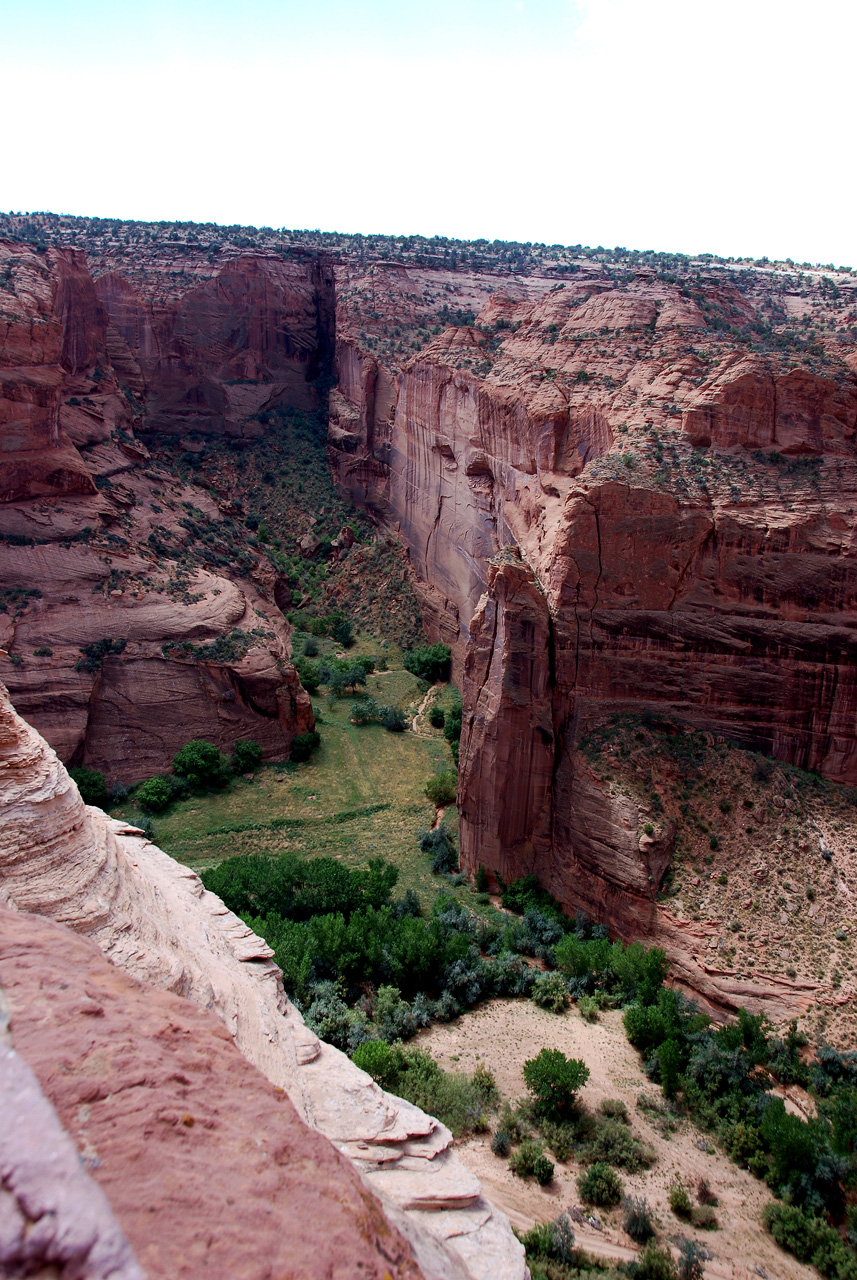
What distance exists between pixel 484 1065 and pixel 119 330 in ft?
180

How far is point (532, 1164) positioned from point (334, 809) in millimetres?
19711

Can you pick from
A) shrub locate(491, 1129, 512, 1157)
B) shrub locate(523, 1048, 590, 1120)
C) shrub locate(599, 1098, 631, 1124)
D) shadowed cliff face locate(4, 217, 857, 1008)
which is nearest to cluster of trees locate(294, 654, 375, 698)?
shadowed cliff face locate(4, 217, 857, 1008)

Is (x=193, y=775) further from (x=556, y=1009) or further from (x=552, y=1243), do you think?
(x=552, y=1243)

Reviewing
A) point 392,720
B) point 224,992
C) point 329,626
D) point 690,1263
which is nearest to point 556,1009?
point 690,1263

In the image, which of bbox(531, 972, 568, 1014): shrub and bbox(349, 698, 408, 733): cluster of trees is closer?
bbox(531, 972, 568, 1014): shrub

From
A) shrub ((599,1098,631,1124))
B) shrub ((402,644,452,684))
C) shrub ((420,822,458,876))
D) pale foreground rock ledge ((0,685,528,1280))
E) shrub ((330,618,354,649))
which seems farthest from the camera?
shrub ((330,618,354,649))

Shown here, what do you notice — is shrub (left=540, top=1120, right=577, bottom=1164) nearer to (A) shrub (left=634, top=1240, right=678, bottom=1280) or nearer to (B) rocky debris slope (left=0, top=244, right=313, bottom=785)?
(A) shrub (left=634, top=1240, right=678, bottom=1280)

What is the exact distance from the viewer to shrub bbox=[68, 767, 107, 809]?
102 ft

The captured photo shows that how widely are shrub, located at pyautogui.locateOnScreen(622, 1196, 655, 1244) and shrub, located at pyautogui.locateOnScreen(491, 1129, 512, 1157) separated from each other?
7.71ft

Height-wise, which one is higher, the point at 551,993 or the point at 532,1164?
the point at 532,1164

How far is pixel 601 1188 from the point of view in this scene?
46.9 feet

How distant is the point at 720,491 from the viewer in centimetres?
2448

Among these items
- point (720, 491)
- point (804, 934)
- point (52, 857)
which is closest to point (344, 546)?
point (720, 491)

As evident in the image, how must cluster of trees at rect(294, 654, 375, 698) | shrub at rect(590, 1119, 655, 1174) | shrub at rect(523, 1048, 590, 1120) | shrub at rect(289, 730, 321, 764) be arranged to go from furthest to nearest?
cluster of trees at rect(294, 654, 375, 698) → shrub at rect(289, 730, 321, 764) → shrub at rect(523, 1048, 590, 1120) → shrub at rect(590, 1119, 655, 1174)
